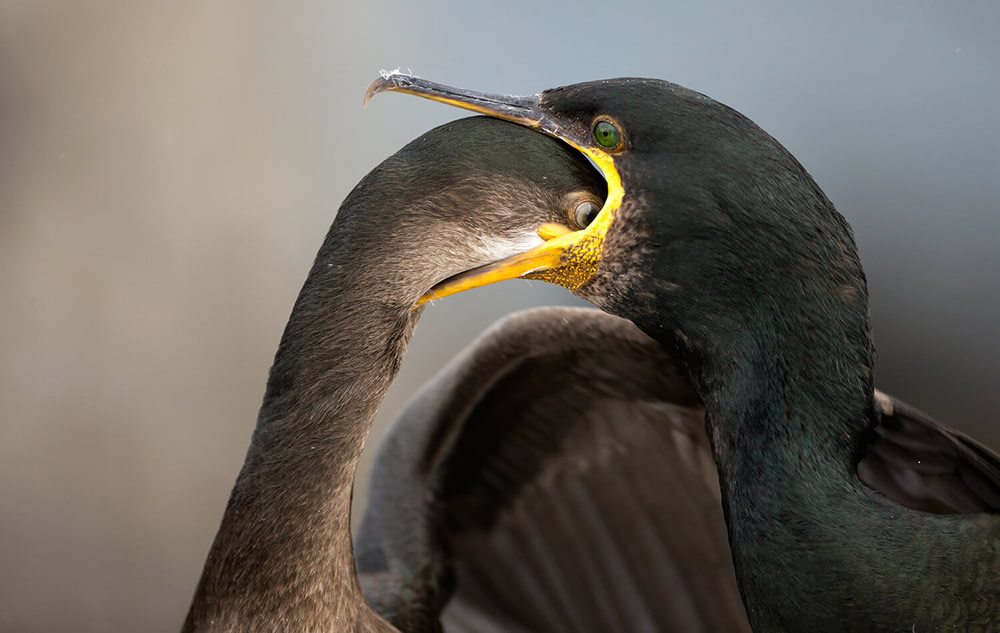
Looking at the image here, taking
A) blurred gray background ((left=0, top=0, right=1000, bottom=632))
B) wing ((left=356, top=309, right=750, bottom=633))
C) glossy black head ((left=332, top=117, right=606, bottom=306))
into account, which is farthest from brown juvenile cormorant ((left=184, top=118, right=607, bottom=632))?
blurred gray background ((left=0, top=0, right=1000, bottom=632))

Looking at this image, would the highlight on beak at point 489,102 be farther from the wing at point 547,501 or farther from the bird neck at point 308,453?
the wing at point 547,501

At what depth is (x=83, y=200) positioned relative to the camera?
1.92 metres

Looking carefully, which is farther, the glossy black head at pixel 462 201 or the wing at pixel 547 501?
the wing at pixel 547 501

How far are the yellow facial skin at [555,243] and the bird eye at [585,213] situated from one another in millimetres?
14

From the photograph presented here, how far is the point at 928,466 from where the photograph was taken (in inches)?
40.3

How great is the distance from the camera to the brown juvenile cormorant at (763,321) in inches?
30.3

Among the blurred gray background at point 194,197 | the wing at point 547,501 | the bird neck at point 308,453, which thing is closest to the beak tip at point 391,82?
the bird neck at point 308,453

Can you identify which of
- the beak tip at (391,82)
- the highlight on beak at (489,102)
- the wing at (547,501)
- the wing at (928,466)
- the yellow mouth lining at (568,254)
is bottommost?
the wing at (547,501)

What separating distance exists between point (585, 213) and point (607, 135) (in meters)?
0.06

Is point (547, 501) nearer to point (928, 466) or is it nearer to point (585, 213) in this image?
point (928, 466)

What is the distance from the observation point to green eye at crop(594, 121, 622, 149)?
79cm

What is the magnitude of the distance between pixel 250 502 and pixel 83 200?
4.08 feet

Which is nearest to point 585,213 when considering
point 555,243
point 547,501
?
point 555,243

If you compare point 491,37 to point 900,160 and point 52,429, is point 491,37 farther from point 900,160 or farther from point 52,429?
point 52,429
